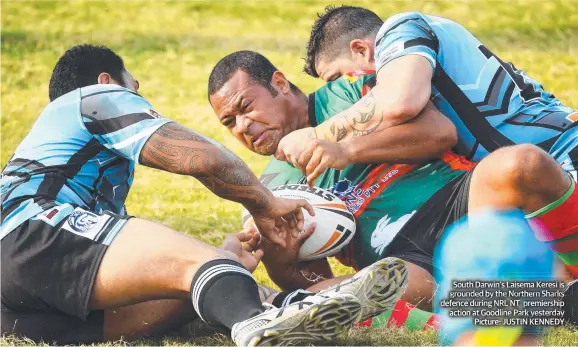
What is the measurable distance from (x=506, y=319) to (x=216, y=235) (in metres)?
3.41

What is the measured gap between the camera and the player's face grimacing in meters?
5.56

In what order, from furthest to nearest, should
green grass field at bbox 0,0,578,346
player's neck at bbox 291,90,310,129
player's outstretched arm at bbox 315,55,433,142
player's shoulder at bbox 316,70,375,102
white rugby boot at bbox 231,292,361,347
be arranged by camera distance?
green grass field at bbox 0,0,578,346 < player's neck at bbox 291,90,310,129 < player's shoulder at bbox 316,70,375,102 < player's outstretched arm at bbox 315,55,433,142 < white rugby boot at bbox 231,292,361,347

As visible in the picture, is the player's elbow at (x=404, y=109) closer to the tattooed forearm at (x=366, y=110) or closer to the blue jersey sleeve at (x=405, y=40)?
the tattooed forearm at (x=366, y=110)

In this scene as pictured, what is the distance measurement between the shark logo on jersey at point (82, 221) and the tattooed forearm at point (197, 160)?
34cm

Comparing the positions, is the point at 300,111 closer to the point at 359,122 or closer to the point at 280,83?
the point at 280,83

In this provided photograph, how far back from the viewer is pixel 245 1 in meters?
17.3

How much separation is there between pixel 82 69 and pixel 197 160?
134 centimetres

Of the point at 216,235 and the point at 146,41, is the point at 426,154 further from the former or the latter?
the point at 146,41

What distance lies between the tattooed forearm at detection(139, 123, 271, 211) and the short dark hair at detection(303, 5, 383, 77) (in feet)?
6.72

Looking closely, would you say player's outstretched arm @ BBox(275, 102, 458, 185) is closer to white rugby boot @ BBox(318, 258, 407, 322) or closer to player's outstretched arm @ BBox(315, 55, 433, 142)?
player's outstretched arm @ BBox(315, 55, 433, 142)

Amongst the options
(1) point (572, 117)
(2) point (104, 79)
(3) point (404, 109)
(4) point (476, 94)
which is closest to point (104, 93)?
(2) point (104, 79)

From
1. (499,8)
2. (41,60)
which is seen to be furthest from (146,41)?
(499,8)

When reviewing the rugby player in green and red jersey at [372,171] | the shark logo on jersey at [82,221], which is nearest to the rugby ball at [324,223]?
the rugby player in green and red jersey at [372,171]

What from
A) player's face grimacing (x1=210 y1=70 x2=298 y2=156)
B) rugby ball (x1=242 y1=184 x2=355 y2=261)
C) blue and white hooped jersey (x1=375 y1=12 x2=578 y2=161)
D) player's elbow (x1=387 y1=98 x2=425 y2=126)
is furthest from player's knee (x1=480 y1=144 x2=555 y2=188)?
player's face grimacing (x1=210 y1=70 x2=298 y2=156)
